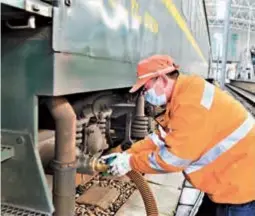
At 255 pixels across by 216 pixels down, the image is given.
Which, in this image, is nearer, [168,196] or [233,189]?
[233,189]

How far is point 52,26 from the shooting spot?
1548 millimetres

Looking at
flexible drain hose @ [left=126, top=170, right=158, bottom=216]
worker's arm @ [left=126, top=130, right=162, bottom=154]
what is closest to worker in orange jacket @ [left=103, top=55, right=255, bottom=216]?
worker's arm @ [left=126, top=130, right=162, bottom=154]

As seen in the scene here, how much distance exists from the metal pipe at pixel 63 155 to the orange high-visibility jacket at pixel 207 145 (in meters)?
0.40

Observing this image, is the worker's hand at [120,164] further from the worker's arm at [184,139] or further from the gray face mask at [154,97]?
the gray face mask at [154,97]

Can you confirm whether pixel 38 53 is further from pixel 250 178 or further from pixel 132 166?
pixel 250 178

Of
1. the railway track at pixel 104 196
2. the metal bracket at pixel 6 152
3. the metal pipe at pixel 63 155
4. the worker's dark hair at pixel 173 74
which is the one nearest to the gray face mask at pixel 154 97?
the worker's dark hair at pixel 173 74

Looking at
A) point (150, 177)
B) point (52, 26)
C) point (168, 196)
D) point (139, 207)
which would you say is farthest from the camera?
point (150, 177)

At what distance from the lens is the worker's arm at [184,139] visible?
73.9 inches

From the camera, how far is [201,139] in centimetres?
190

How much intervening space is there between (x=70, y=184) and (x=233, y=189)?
34.3 inches

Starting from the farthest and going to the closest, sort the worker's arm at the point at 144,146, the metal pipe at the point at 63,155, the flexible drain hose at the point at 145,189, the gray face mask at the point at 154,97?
the flexible drain hose at the point at 145,189 → the worker's arm at the point at 144,146 → the gray face mask at the point at 154,97 → the metal pipe at the point at 63,155

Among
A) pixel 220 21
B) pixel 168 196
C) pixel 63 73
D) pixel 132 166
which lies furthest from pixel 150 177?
pixel 220 21

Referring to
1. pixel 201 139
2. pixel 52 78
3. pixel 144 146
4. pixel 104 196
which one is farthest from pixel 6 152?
pixel 104 196

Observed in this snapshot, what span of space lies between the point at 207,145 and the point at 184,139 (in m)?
0.15
